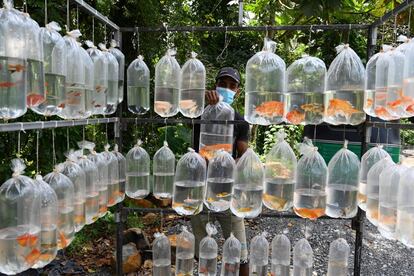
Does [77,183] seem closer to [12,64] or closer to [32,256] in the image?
[32,256]

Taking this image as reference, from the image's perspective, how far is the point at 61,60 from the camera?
185cm

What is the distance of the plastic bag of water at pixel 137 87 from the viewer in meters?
2.89

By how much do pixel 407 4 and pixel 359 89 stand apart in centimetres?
56

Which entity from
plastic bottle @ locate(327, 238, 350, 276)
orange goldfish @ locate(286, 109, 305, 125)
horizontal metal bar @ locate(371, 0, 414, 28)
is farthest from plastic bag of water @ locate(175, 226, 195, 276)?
horizontal metal bar @ locate(371, 0, 414, 28)

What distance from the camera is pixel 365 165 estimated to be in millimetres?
2516

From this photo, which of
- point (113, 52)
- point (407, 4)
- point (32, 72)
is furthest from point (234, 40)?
point (32, 72)

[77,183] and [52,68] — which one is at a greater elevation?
[52,68]

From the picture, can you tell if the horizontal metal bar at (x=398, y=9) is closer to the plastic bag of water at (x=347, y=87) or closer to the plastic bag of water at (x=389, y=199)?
the plastic bag of water at (x=347, y=87)

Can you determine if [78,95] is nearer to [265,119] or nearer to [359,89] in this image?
[265,119]

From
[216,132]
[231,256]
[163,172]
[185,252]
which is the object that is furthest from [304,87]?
[185,252]

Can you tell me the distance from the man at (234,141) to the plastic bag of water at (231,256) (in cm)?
18

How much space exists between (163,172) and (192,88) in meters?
0.74

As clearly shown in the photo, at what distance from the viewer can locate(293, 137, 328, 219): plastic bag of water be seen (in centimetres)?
247

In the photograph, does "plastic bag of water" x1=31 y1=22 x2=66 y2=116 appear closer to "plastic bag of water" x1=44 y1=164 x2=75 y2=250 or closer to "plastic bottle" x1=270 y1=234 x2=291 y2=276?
"plastic bag of water" x1=44 y1=164 x2=75 y2=250
